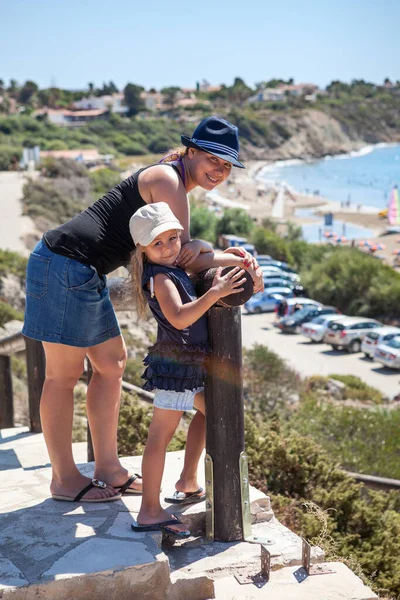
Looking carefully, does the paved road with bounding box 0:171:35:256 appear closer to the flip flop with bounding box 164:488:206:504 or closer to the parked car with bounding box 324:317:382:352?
the parked car with bounding box 324:317:382:352

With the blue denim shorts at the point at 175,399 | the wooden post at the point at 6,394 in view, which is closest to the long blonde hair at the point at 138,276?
the blue denim shorts at the point at 175,399

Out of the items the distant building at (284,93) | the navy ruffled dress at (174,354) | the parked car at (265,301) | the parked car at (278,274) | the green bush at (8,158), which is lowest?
the parked car at (265,301)

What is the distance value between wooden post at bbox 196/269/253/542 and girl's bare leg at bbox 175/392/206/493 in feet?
0.48

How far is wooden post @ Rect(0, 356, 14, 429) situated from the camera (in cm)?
566

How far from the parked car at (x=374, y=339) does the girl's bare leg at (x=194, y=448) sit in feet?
72.9

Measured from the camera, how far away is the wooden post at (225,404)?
3137 mm

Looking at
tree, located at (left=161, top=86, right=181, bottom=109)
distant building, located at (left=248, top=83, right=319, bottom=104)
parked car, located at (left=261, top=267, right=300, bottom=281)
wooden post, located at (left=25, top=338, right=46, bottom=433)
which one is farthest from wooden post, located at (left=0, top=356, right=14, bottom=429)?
distant building, located at (left=248, top=83, right=319, bottom=104)

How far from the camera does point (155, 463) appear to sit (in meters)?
3.12

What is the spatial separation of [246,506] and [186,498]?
1.19 ft

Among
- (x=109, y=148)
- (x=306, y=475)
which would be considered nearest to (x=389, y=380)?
(x=306, y=475)

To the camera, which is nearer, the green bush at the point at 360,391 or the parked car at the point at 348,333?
the green bush at the point at 360,391

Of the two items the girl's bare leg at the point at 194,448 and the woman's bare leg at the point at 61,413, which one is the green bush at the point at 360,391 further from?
the woman's bare leg at the point at 61,413

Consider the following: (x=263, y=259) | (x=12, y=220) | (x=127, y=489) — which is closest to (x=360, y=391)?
(x=127, y=489)

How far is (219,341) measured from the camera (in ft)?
10.3
